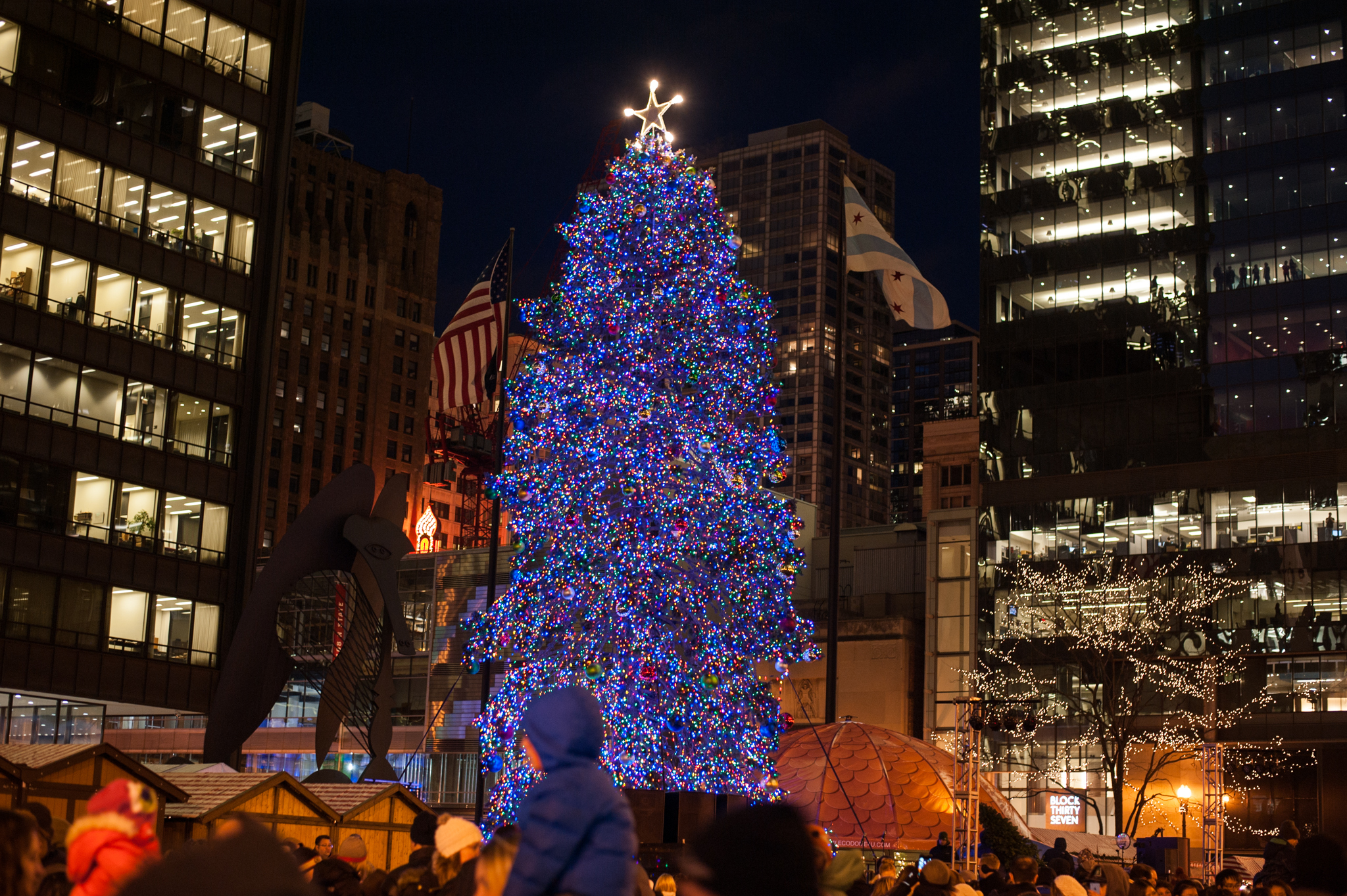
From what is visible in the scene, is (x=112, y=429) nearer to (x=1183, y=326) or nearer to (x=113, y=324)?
(x=113, y=324)

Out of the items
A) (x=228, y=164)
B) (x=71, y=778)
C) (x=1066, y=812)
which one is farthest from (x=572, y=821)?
(x=1066, y=812)

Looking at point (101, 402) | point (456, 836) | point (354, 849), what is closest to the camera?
point (456, 836)

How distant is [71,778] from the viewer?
18.5 m

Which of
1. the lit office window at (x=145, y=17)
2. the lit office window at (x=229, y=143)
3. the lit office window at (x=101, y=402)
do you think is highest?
the lit office window at (x=145, y=17)

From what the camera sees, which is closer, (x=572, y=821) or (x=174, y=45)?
(x=572, y=821)

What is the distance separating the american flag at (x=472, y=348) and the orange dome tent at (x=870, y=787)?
1332 centimetres

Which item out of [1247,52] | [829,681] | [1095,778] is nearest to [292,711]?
[1095,778]

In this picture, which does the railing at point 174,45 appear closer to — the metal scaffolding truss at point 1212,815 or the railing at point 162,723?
the metal scaffolding truss at point 1212,815

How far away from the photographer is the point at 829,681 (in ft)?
110

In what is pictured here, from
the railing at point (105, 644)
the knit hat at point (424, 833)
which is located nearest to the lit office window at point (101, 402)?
the railing at point (105, 644)

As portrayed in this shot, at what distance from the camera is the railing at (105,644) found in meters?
39.5

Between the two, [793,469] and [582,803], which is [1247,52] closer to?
[582,803]

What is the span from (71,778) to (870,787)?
2687 centimetres

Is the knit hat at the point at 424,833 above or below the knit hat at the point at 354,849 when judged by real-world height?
above
